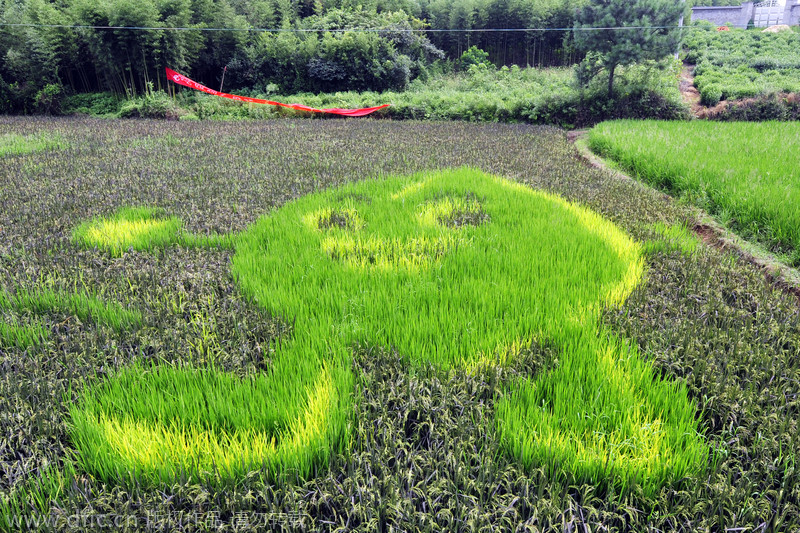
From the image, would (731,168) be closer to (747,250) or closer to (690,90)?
(747,250)

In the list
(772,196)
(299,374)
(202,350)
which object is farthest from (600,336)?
(772,196)

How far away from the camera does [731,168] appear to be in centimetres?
641

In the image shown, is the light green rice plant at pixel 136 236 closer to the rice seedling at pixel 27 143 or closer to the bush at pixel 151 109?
the rice seedling at pixel 27 143

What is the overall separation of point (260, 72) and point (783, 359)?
29312 mm

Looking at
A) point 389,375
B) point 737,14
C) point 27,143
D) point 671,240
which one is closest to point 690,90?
point 671,240

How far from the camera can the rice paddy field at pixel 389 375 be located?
58.0 inches

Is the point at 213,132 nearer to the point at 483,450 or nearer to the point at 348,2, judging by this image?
the point at 483,450

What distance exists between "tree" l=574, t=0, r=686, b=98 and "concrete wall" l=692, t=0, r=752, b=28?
4221 cm

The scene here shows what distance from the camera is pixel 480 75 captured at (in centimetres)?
2611

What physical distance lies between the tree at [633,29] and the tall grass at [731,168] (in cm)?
452

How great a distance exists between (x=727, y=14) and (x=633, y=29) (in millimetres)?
46007

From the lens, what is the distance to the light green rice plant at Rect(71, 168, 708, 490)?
5.38ft

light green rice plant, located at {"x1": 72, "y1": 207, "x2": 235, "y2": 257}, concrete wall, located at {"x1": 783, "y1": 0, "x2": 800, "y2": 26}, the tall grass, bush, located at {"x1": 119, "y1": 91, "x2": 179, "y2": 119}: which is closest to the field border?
the tall grass

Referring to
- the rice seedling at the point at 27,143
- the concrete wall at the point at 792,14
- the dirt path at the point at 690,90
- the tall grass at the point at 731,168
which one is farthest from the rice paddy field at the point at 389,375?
the concrete wall at the point at 792,14
